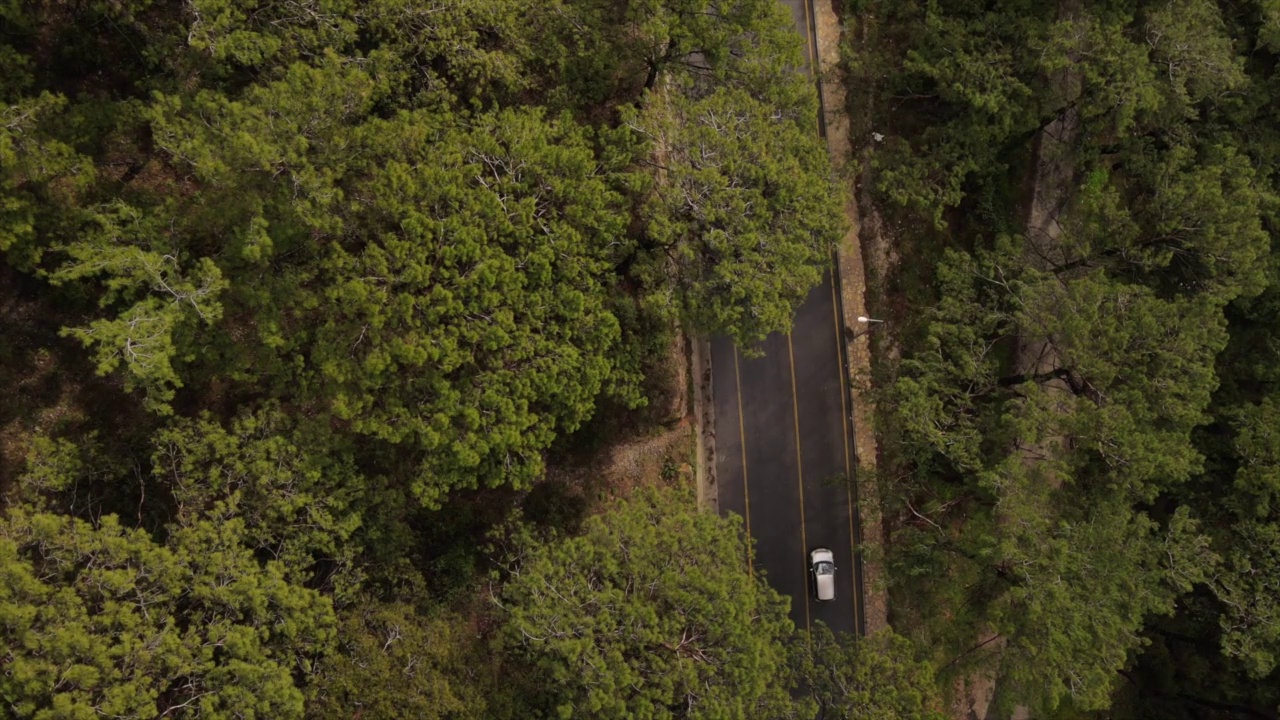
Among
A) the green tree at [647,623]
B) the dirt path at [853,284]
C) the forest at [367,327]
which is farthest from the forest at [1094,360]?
the green tree at [647,623]

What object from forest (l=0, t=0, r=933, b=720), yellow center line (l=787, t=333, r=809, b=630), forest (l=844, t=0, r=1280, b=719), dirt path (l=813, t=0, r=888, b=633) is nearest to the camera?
forest (l=0, t=0, r=933, b=720)

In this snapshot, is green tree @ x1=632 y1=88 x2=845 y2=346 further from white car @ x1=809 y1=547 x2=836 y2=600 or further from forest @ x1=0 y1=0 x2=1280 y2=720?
white car @ x1=809 y1=547 x2=836 y2=600

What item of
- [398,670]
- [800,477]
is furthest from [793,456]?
[398,670]

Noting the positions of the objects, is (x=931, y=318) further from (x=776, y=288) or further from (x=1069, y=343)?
(x=776, y=288)

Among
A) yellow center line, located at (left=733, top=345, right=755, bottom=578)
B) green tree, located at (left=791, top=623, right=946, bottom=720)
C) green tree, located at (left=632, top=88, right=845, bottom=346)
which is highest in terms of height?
green tree, located at (left=632, top=88, right=845, bottom=346)

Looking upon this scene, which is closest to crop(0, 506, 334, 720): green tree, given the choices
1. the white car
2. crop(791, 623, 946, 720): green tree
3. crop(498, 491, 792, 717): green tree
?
crop(498, 491, 792, 717): green tree
